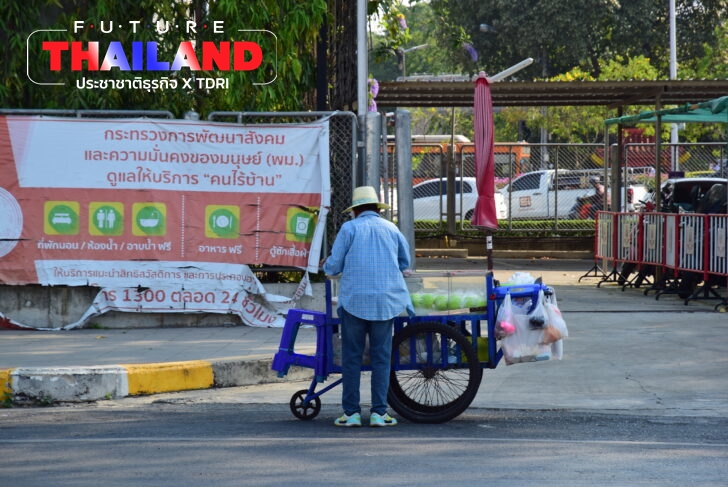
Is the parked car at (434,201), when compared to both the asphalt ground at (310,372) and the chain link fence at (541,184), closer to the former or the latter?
the chain link fence at (541,184)

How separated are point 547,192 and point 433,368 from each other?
59.1ft

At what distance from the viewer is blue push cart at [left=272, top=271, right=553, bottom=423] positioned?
817 centimetres

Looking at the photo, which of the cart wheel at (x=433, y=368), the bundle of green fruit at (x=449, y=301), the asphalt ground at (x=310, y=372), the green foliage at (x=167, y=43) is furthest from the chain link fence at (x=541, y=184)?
the cart wheel at (x=433, y=368)

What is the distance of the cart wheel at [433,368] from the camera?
26.7 ft

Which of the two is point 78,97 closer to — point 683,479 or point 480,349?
point 480,349

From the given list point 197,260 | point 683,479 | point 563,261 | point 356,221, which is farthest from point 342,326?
point 563,261

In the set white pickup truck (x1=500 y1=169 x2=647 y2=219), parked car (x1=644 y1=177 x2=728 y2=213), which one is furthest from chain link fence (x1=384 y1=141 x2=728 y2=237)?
parked car (x1=644 y1=177 x2=728 y2=213)

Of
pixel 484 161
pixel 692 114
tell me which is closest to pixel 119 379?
pixel 484 161

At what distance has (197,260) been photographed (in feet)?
42.3

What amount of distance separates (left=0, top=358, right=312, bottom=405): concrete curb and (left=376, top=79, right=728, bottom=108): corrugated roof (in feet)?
27.0

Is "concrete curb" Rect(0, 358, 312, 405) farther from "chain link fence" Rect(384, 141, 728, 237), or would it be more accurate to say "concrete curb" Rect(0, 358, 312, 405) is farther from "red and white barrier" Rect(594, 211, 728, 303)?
"chain link fence" Rect(384, 141, 728, 237)

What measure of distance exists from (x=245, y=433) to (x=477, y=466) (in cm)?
181

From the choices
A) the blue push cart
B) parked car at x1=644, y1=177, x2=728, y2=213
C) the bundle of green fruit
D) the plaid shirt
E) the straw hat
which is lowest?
the blue push cart

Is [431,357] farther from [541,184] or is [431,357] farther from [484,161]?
[541,184]
